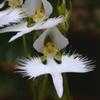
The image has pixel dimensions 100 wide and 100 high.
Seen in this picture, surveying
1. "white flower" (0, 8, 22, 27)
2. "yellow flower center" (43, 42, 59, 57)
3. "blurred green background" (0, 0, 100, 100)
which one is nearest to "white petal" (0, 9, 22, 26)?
"white flower" (0, 8, 22, 27)

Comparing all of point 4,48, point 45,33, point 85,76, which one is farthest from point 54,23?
point 85,76

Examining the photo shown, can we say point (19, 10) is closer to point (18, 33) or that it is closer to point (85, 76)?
point (18, 33)

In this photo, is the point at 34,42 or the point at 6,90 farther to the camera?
the point at 6,90

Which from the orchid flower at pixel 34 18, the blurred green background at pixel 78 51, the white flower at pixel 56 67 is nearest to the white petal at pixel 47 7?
the orchid flower at pixel 34 18

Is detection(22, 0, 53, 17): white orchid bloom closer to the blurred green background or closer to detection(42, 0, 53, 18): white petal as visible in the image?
detection(42, 0, 53, 18): white petal

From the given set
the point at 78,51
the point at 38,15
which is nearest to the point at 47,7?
the point at 38,15

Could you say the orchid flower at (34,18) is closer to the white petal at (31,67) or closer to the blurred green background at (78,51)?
the white petal at (31,67)
